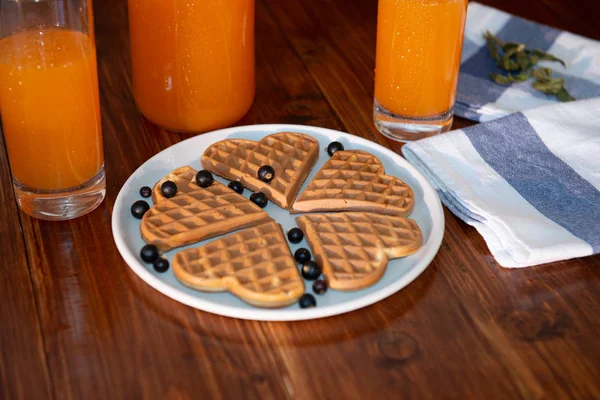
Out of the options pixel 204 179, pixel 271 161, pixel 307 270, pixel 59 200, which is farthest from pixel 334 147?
pixel 59 200

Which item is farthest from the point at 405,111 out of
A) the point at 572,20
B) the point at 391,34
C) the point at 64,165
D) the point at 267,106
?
the point at 572,20

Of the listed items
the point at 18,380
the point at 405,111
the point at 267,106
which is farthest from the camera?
the point at 267,106

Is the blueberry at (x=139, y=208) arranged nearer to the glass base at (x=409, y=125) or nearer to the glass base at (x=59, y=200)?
the glass base at (x=59, y=200)

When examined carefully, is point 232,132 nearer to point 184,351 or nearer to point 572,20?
point 184,351

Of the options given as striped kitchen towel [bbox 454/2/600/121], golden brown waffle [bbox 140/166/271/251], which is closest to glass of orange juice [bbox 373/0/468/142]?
striped kitchen towel [bbox 454/2/600/121]

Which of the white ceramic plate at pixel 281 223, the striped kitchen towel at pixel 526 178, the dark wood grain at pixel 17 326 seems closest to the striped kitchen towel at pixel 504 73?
the striped kitchen towel at pixel 526 178

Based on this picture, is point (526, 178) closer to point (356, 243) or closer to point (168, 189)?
point (356, 243)

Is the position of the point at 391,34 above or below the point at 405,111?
above

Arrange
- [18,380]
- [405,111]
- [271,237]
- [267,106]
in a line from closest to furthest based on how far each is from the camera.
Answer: [18,380]
[271,237]
[405,111]
[267,106]
